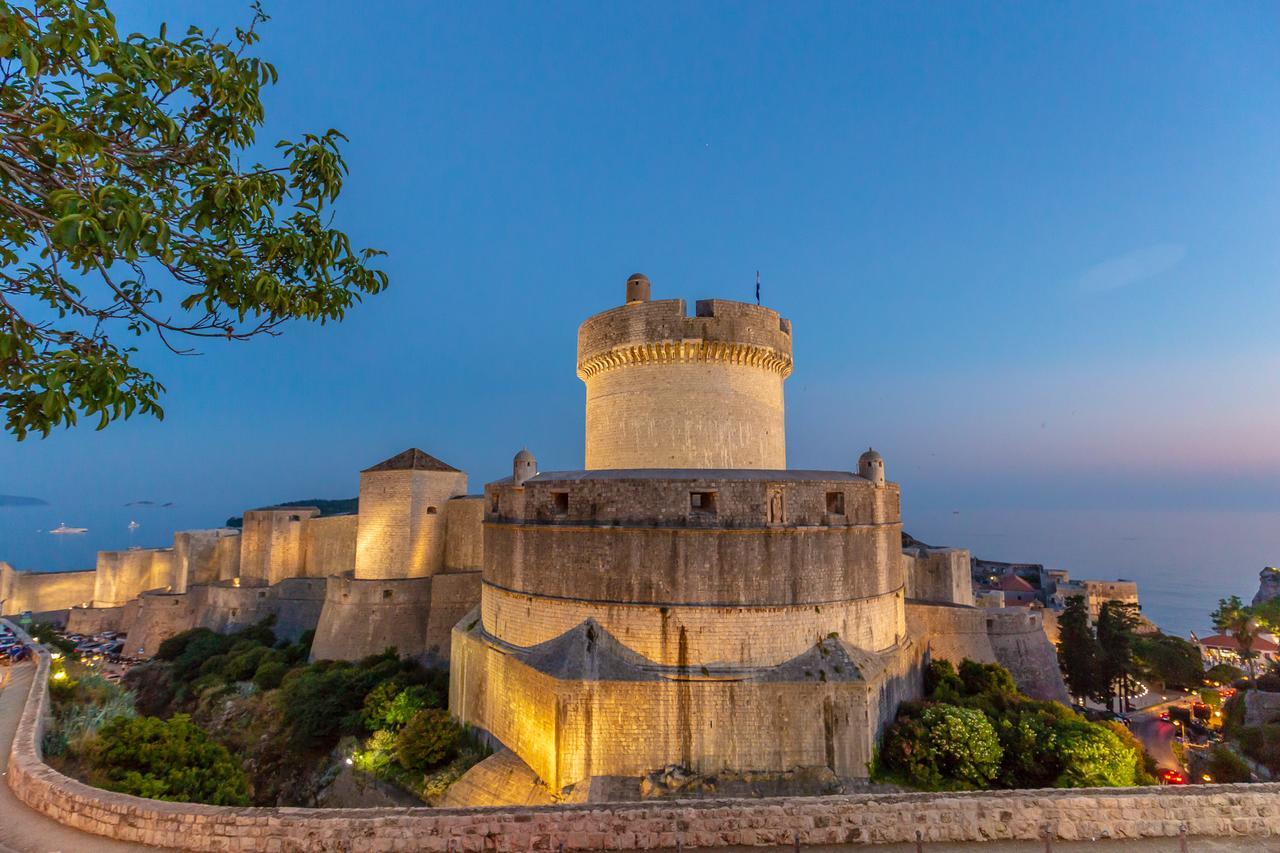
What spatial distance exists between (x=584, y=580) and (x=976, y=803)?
9012 millimetres

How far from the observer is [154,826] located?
748 cm

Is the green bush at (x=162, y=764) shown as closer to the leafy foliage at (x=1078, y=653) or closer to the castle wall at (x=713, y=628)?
the castle wall at (x=713, y=628)

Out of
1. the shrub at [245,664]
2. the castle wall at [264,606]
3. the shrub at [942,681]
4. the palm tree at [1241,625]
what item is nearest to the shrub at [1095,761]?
the shrub at [942,681]

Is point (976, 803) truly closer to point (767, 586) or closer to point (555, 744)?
point (767, 586)

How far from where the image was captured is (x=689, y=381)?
17.2 m

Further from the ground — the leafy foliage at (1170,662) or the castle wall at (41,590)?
the castle wall at (41,590)

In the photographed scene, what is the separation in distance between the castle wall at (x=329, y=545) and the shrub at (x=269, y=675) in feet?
18.8

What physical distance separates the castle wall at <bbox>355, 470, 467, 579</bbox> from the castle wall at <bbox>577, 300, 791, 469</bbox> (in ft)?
37.1

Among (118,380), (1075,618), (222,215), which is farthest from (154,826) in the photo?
(1075,618)

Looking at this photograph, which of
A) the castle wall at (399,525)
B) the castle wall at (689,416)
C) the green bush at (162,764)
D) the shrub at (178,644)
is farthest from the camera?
the shrub at (178,644)

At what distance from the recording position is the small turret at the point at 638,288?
60.6 feet

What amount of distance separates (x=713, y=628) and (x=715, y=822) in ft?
19.9

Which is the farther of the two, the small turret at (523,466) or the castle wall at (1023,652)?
the castle wall at (1023,652)

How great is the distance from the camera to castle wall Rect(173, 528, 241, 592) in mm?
33969
